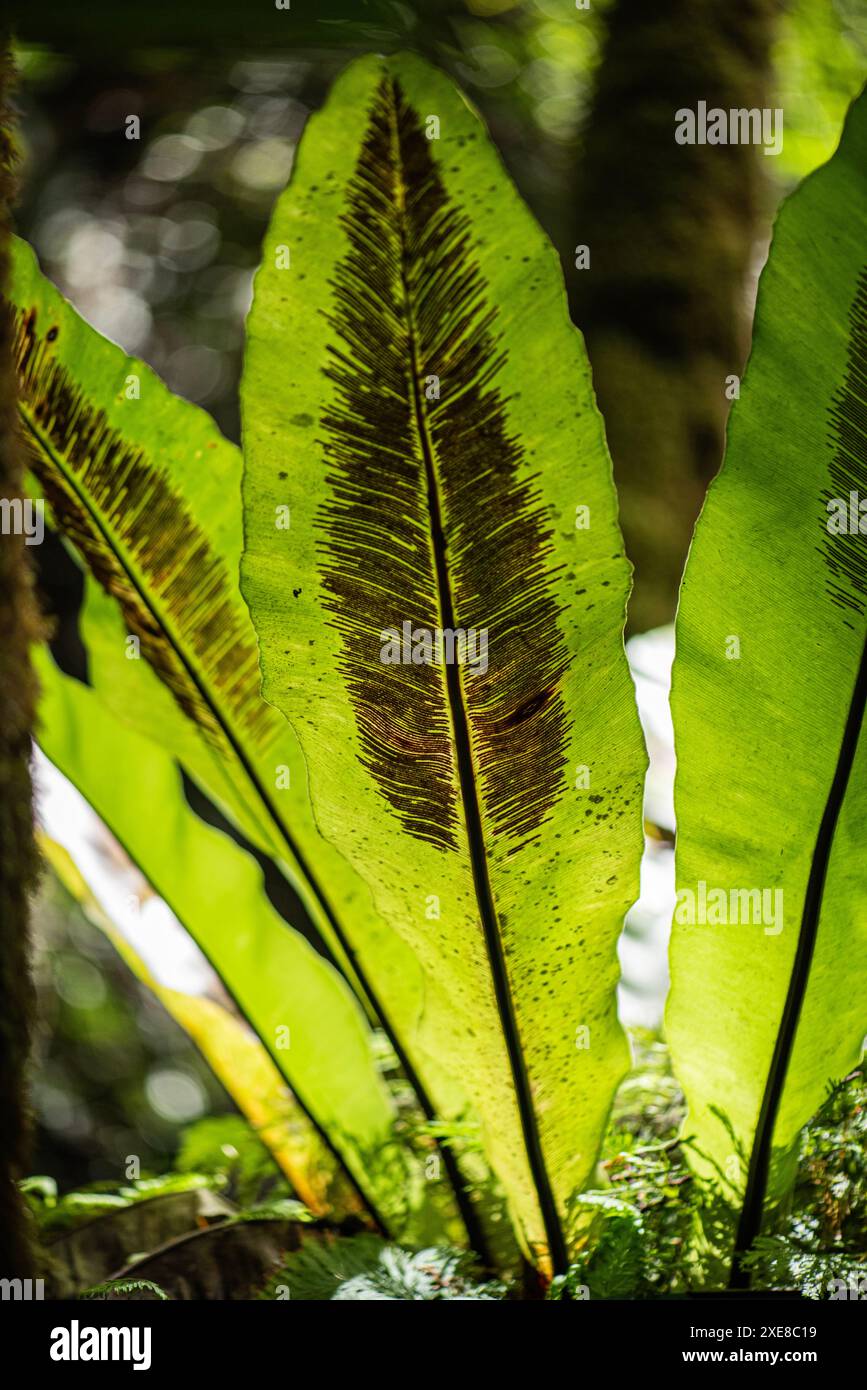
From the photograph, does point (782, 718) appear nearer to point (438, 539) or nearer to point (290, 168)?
point (438, 539)

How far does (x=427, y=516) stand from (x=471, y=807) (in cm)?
19

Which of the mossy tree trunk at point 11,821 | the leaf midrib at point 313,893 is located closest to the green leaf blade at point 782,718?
the leaf midrib at point 313,893

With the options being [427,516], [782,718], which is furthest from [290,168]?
[782,718]

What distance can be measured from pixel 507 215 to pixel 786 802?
408 millimetres

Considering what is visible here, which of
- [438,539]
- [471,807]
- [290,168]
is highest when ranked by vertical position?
[290,168]

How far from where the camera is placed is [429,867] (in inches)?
27.2

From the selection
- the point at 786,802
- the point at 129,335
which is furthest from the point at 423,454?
the point at 129,335

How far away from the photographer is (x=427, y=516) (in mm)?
641

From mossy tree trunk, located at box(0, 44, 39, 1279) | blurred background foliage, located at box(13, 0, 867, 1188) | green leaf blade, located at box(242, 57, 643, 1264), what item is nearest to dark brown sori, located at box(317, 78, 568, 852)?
green leaf blade, located at box(242, 57, 643, 1264)

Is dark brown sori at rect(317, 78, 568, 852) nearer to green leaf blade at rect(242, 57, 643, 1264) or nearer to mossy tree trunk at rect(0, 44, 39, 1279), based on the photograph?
green leaf blade at rect(242, 57, 643, 1264)

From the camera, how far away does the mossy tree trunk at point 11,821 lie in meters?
0.69

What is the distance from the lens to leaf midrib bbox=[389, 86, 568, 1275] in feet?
2.01

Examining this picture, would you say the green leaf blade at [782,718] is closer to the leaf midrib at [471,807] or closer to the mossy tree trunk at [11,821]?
the leaf midrib at [471,807]

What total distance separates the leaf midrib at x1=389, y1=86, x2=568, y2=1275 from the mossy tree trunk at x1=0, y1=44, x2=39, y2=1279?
29 centimetres
